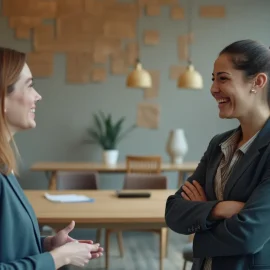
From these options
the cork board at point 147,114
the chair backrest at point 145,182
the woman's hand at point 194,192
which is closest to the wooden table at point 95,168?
the cork board at point 147,114

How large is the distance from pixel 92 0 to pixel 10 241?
5344mm

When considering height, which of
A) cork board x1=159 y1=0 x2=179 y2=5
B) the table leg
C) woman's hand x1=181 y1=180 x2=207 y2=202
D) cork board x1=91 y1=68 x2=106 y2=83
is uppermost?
cork board x1=159 y1=0 x2=179 y2=5

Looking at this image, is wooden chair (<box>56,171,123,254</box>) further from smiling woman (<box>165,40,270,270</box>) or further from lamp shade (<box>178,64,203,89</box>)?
smiling woman (<box>165,40,270,270</box>)

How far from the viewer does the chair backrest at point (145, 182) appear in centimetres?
411

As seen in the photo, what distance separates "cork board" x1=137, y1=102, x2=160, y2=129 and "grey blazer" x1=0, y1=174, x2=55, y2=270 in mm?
4921

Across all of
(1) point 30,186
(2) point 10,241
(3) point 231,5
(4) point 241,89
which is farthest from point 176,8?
(2) point 10,241

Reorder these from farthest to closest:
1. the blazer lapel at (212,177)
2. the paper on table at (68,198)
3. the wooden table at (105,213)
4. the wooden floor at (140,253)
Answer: the wooden floor at (140,253) → the paper on table at (68,198) → the wooden table at (105,213) → the blazer lapel at (212,177)

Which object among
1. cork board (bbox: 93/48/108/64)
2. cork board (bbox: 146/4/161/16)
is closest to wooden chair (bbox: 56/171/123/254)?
cork board (bbox: 93/48/108/64)

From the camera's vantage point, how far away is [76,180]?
421 centimetres

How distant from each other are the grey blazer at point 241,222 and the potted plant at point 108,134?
419cm

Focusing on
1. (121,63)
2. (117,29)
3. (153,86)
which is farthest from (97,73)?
(153,86)

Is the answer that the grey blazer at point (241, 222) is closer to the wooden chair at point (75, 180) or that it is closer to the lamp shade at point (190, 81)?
the wooden chair at point (75, 180)

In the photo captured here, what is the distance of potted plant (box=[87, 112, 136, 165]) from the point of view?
590 cm

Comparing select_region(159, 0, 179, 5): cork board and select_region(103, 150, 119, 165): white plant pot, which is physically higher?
select_region(159, 0, 179, 5): cork board
